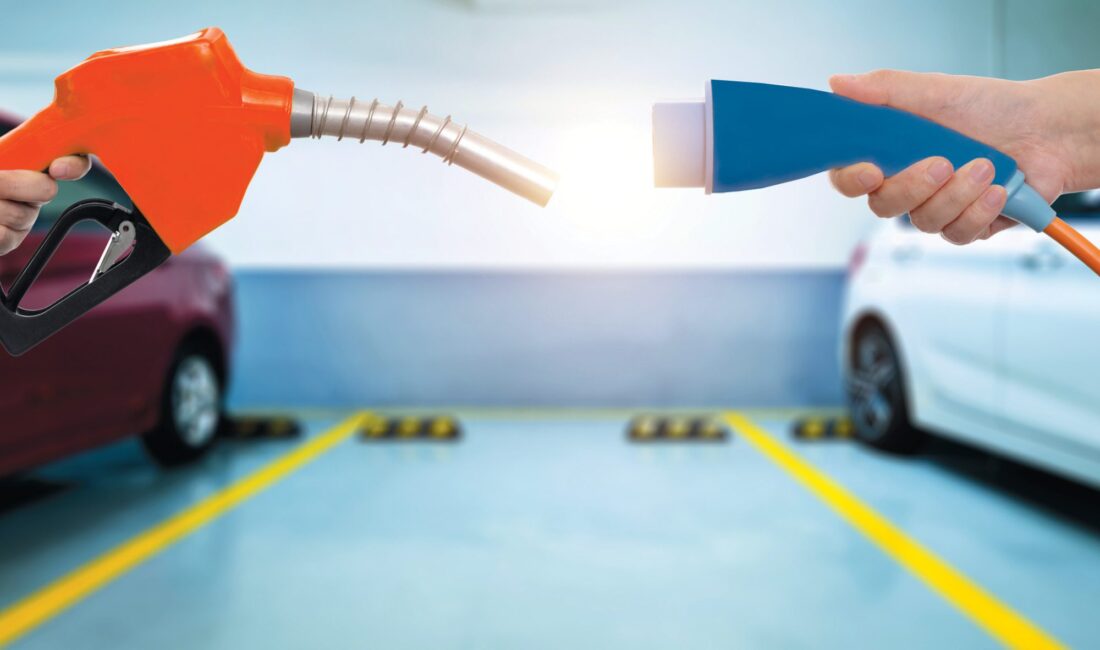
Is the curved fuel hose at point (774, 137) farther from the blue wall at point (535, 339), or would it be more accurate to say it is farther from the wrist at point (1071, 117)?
the blue wall at point (535, 339)

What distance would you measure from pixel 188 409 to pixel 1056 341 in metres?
3.73

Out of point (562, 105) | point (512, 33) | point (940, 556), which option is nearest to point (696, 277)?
point (562, 105)

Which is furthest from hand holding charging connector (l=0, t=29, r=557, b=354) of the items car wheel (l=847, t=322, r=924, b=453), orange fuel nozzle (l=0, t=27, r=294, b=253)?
car wheel (l=847, t=322, r=924, b=453)

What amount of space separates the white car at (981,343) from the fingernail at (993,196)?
2529 millimetres

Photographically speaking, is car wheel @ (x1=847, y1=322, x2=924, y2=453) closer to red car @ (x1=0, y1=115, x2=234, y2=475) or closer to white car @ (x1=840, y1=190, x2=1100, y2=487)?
white car @ (x1=840, y1=190, x2=1100, y2=487)

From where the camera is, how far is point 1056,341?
3.00 meters

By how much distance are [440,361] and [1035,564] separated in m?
3.75

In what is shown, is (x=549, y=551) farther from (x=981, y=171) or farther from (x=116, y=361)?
(x=981, y=171)

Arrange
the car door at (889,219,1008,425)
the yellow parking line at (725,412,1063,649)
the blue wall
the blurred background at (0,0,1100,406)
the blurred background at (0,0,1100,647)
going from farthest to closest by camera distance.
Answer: the blue wall, the blurred background at (0,0,1100,406), the car door at (889,219,1008,425), the blurred background at (0,0,1100,647), the yellow parking line at (725,412,1063,649)

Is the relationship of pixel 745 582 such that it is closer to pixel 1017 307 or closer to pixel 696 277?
pixel 1017 307

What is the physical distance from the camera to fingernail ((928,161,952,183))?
2.29 feet

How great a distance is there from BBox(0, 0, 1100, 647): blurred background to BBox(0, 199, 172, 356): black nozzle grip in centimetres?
43

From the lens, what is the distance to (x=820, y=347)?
221 inches

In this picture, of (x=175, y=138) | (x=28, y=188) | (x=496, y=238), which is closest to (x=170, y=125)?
(x=175, y=138)
